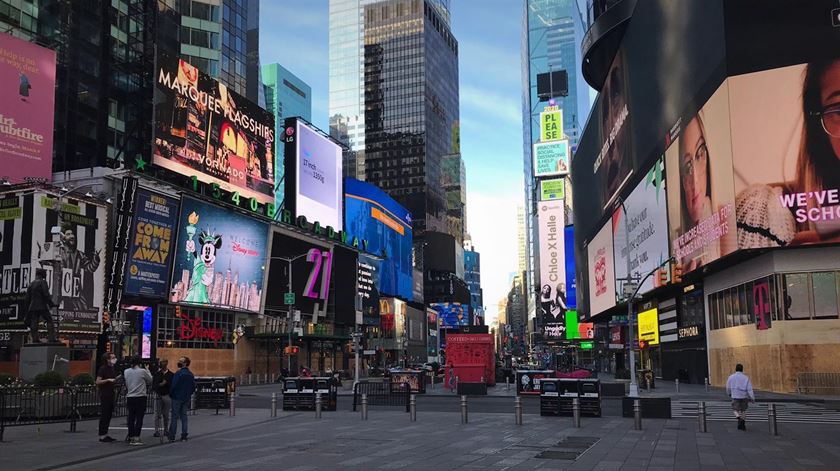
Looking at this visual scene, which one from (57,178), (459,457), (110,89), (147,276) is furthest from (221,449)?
(110,89)

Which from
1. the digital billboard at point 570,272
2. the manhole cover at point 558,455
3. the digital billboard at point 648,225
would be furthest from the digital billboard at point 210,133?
the digital billboard at point 570,272

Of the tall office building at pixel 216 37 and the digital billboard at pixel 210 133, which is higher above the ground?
the tall office building at pixel 216 37

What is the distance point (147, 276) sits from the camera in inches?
2189

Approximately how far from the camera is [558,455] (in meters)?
15.7

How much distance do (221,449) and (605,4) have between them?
7150 centimetres

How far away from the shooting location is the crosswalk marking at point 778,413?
25.0m

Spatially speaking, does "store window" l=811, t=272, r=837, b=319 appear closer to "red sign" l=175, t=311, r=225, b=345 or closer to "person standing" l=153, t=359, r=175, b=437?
"person standing" l=153, t=359, r=175, b=437

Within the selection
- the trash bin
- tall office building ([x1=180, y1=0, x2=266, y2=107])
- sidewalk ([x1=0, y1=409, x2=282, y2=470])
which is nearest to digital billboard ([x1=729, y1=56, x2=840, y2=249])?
the trash bin

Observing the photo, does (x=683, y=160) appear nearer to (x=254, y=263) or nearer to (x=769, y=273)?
(x=769, y=273)

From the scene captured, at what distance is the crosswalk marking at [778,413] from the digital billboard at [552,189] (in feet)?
468

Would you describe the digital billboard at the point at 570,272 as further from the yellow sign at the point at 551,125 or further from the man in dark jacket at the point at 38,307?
the man in dark jacket at the point at 38,307

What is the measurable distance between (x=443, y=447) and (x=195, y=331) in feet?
166

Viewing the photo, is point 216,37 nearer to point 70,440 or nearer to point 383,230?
point 383,230

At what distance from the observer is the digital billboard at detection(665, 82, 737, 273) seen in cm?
4288
